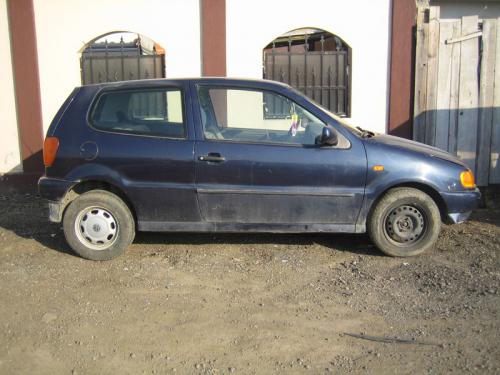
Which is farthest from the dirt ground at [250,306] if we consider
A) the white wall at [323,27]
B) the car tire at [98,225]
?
the white wall at [323,27]

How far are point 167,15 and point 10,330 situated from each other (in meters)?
5.29

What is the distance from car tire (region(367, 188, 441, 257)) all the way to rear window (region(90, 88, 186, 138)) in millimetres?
1986

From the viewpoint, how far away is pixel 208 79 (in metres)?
5.31

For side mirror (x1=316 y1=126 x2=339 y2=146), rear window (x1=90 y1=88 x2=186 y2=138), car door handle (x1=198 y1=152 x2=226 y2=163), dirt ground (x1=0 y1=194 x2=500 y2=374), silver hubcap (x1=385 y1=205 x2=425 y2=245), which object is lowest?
dirt ground (x1=0 y1=194 x2=500 y2=374)

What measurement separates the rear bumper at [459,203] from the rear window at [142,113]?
255 centimetres

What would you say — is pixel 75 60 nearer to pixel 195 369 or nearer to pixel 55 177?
pixel 55 177

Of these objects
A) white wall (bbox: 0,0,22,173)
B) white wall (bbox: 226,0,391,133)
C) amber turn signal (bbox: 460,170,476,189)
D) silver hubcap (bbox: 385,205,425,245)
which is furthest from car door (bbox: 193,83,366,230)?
white wall (bbox: 0,0,22,173)

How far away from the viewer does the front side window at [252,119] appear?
16.8 feet

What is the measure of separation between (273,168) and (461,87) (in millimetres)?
4064

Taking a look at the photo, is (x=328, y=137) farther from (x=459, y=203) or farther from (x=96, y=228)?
(x=96, y=228)

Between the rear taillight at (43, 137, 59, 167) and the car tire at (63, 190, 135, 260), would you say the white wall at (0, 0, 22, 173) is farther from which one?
the car tire at (63, 190, 135, 260)

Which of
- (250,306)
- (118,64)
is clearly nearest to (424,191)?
(250,306)

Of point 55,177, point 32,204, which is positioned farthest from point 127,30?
point 55,177

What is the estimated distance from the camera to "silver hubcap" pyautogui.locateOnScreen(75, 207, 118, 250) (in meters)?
5.21
